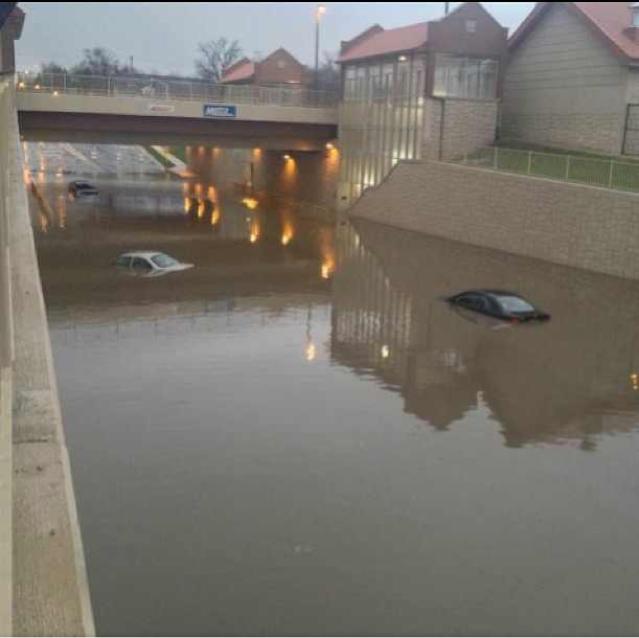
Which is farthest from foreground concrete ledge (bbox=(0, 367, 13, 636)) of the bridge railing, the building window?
the bridge railing

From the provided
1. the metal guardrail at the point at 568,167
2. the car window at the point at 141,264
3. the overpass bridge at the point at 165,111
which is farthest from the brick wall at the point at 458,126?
the car window at the point at 141,264

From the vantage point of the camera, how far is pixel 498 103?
4484cm

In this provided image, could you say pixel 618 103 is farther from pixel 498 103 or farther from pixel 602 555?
pixel 602 555

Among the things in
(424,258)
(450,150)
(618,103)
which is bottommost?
(424,258)

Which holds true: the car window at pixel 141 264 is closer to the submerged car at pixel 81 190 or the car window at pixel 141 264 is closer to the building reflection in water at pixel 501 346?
the building reflection in water at pixel 501 346

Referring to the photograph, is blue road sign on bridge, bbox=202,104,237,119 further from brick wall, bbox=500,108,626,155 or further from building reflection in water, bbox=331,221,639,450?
building reflection in water, bbox=331,221,639,450

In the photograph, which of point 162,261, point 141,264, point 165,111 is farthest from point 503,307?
point 165,111

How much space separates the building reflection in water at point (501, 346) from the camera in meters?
16.7

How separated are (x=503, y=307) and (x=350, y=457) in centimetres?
1180

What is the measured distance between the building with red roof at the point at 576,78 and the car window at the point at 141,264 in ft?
74.9

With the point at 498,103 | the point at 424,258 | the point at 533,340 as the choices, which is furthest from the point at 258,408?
the point at 498,103

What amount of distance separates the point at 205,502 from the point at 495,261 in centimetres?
2471

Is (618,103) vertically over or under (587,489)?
over

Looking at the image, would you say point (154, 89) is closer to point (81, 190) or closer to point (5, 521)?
point (81, 190)
